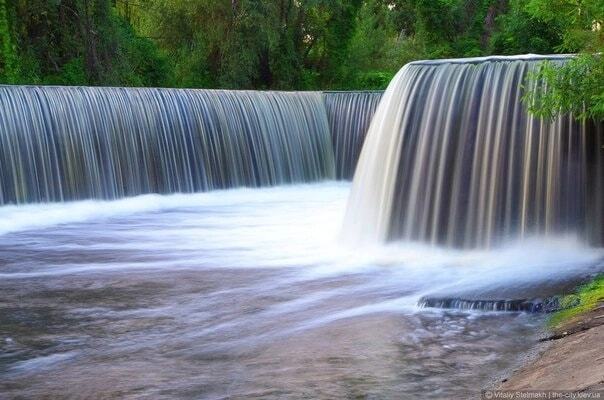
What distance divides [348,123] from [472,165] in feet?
45.5

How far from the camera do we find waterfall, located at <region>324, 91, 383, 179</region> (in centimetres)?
2355

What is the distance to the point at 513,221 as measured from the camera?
374 inches

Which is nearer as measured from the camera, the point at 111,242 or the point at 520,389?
the point at 520,389

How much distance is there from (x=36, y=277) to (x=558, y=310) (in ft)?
18.6

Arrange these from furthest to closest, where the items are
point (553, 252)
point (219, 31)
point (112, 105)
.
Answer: point (219, 31) < point (112, 105) < point (553, 252)

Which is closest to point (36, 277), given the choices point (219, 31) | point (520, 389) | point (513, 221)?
point (513, 221)

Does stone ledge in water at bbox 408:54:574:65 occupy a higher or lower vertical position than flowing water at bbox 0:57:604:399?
higher

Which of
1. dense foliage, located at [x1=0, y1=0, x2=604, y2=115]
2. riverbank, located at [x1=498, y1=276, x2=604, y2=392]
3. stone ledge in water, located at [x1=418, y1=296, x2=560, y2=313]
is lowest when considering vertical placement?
stone ledge in water, located at [x1=418, y1=296, x2=560, y2=313]

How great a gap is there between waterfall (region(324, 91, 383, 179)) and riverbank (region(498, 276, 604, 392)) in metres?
16.7

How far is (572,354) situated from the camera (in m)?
5.02

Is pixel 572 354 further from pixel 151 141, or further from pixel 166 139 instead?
pixel 166 139

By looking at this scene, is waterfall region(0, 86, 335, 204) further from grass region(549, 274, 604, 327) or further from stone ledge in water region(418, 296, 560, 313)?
grass region(549, 274, 604, 327)

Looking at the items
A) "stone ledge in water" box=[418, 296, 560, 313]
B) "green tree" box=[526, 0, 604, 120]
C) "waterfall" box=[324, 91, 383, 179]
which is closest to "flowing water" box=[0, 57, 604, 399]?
"stone ledge in water" box=[418, 296, 560, 313]

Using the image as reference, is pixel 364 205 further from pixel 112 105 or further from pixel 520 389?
pixel 112 105
